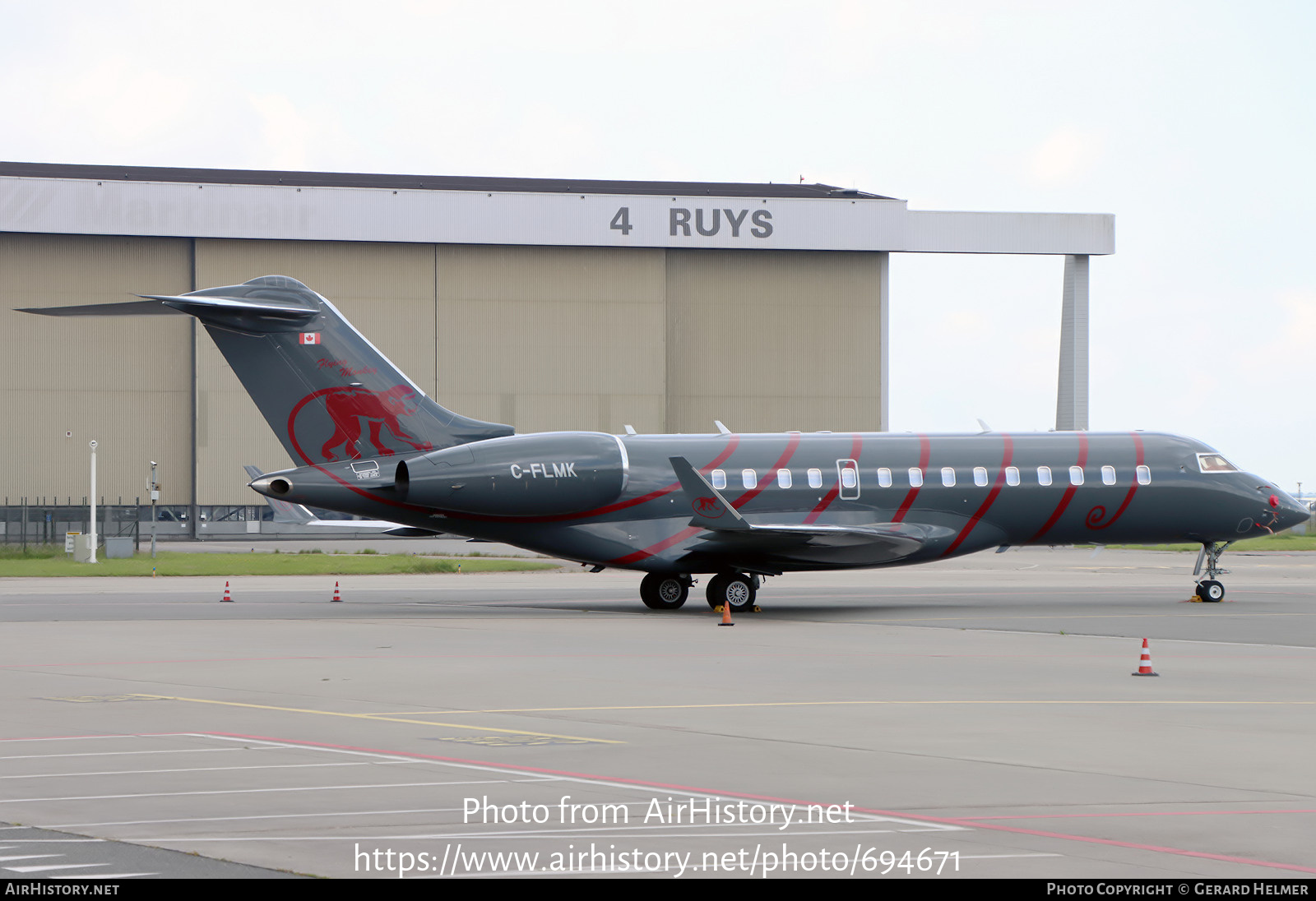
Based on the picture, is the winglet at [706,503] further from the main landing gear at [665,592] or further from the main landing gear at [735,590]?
the main landing gear at [665,592]

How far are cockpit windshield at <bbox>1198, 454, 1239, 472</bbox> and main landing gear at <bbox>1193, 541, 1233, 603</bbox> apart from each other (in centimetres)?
161

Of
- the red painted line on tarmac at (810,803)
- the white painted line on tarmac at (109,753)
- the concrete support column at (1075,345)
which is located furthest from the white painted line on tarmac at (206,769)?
the concrete support column at (1075,345)

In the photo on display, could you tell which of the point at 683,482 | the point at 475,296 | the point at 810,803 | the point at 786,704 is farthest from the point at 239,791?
the point at 475,296

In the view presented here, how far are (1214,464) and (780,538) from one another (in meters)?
10.1

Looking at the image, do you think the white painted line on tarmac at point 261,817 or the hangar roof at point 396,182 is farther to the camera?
the hangar roof at point 396,182

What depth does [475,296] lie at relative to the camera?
2783 inches

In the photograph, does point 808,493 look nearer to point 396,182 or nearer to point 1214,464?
point 1214,464

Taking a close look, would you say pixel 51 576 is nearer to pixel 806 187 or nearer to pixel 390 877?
Result: pixel 390 877

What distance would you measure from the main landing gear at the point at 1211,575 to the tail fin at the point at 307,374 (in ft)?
55.5

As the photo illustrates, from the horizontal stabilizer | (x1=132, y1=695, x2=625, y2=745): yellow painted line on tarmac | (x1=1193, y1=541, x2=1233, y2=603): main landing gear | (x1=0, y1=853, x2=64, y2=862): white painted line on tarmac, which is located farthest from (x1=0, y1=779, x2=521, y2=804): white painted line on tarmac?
(x1=1193, y1=541, x2=1233, y2=603): main landing gear

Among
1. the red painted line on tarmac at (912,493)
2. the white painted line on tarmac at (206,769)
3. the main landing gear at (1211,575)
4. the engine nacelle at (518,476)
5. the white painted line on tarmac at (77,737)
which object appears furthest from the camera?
the main landing gear at (1211,575)

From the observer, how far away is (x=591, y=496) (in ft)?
93.1

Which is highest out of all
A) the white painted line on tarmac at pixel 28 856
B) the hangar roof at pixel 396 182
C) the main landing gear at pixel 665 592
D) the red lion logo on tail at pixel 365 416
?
the hangar roof at pixel 396 182

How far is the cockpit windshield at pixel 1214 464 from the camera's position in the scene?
3030cm
